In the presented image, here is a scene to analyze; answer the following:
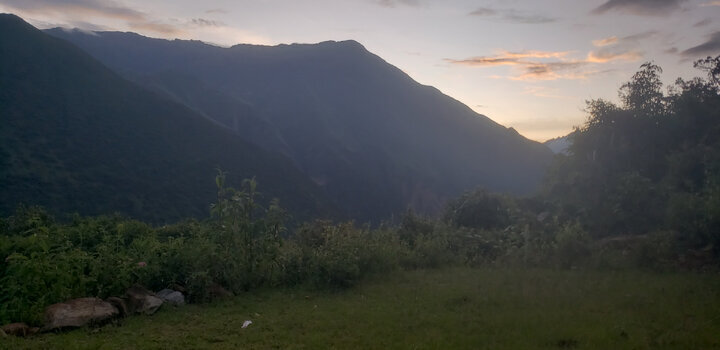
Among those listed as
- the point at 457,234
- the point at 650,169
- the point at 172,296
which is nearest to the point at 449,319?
the point at 172,296

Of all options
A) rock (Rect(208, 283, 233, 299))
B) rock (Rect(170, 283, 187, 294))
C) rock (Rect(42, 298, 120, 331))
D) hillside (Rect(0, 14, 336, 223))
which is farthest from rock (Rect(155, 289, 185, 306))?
hillside (Rect(0, 14, 336, 223))

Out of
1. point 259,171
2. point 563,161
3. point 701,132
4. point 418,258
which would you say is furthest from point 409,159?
point 418,258

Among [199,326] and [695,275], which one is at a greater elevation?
[695,275]

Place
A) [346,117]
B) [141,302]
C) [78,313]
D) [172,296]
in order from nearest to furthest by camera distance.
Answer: [78,313] < [141,302] < [172,296] < [346,117]

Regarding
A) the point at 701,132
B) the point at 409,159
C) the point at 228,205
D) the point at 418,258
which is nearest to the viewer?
→ the point at 228,205

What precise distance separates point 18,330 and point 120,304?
1.42 m

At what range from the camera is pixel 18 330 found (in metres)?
6.93

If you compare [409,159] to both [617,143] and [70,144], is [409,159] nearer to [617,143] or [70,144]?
[70,144]

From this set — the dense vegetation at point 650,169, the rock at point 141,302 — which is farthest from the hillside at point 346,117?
the rock at point 141,302

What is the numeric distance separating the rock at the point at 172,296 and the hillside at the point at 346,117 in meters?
51.0

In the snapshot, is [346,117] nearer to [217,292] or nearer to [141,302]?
[217,292]

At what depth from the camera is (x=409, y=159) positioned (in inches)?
2842

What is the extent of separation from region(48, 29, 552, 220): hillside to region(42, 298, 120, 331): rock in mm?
52204

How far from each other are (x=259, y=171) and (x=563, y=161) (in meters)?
28.3
